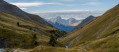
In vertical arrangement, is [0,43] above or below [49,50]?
below

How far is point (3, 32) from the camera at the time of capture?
529 feet

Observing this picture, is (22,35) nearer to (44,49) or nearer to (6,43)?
(6,43)

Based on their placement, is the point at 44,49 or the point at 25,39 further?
the point at 25,39

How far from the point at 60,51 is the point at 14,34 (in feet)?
413

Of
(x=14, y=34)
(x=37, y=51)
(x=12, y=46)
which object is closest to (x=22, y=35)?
(x=14, y=34)

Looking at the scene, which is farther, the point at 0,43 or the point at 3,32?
the point at 3,32

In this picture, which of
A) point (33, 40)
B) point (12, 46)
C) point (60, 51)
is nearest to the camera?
point (60, 51)

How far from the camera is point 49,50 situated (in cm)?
4819

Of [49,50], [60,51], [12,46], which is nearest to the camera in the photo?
[60,51]

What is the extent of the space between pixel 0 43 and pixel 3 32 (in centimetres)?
1584

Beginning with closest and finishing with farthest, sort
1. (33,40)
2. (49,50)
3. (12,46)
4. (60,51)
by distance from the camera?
(60,51) < (49,50) < (12,46) < (33,40)

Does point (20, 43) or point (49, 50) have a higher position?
point (49, 50)

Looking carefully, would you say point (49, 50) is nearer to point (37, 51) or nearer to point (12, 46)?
point (37, 51)

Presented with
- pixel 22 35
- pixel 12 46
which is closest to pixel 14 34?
pixel 22 35
